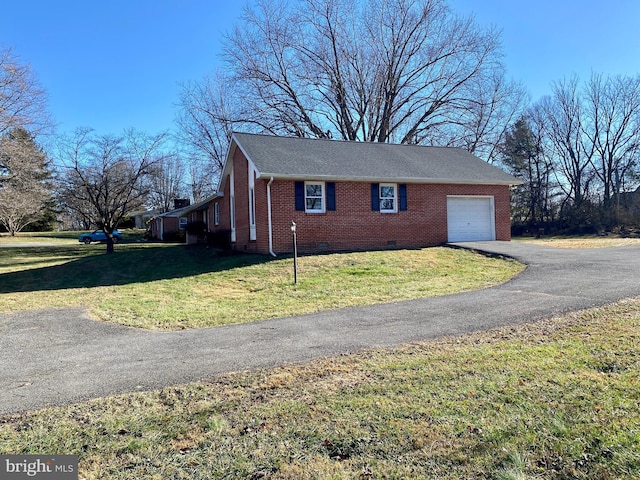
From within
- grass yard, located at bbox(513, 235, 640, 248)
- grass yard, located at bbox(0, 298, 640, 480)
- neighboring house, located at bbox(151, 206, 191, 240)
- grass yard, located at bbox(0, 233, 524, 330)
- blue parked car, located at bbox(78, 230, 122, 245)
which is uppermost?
neighboring house, located at bbox(151, 206, 191, 240)

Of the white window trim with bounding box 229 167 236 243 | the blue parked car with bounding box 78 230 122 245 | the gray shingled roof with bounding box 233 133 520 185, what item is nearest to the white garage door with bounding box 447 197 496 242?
the gray shingled roof with bounding box 233 133 520 185

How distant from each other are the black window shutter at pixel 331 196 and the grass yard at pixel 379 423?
1152cm

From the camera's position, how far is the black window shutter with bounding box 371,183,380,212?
54.6ft

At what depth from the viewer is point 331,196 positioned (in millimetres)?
15984

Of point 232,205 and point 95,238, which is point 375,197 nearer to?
point 232,205

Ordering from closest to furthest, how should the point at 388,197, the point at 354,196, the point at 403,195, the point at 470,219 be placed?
the point at 354,196, the point at 388,197, the point at 403,195, the point at 470,219

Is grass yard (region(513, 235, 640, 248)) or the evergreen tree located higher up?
the evergreen tree

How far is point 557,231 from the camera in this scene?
116 feet

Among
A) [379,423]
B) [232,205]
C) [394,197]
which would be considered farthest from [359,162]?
[379,423]

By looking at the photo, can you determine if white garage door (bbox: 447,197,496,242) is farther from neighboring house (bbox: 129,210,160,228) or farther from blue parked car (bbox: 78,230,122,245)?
neighboring house (bbox: 129,210,160,228)

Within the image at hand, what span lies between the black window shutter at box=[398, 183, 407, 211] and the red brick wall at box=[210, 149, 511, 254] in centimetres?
16

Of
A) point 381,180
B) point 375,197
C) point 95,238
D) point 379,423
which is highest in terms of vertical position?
point 381,180

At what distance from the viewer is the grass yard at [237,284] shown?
835 cm

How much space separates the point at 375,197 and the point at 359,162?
1859 millimetres
